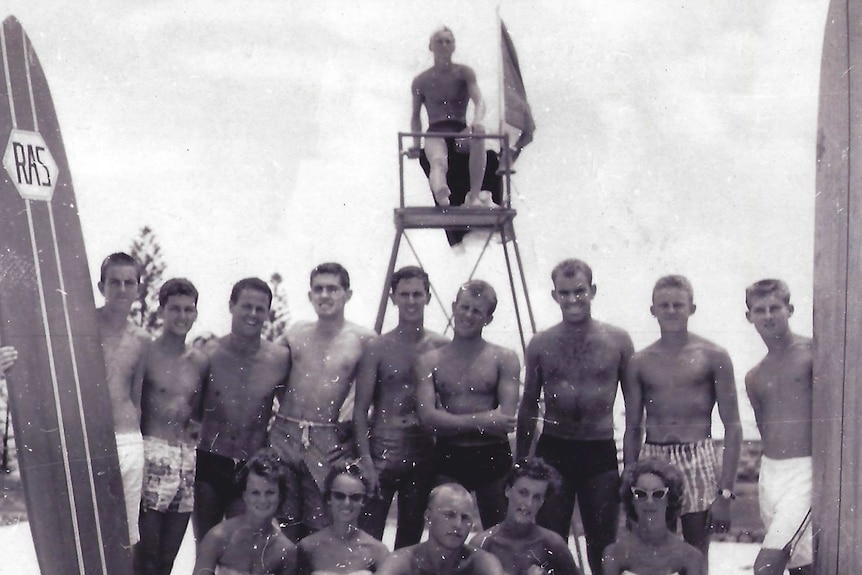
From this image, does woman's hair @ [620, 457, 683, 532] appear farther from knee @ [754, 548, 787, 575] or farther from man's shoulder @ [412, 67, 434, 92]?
man's shoulder @ [412, 67, 434, 92]

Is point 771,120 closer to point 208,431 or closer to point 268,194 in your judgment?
point 268,194

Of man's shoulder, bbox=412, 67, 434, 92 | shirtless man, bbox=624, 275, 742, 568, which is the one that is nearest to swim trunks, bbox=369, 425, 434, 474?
shirtless man, bbox=624, 275, 742, 568

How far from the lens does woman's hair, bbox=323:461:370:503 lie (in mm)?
2834

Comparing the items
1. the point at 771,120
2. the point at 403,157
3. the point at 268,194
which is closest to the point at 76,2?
the point at 268,194

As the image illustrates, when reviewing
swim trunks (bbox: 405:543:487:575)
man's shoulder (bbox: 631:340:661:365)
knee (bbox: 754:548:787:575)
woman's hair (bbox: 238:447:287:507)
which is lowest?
knee (bbox: 754:548:787:575)

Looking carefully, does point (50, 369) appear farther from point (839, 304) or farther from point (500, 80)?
point (839, 304)

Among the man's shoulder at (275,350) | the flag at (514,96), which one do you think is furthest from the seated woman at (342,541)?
the flag at (514,96)

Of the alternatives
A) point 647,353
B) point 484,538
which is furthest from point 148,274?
point 647,353

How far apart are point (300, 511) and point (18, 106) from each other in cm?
179

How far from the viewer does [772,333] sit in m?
3.14

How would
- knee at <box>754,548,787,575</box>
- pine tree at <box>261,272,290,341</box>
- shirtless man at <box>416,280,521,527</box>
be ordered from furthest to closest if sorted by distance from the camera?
pine tree at <box>261,272,290,341</box>, knee at <box>754,548,787,575</box>, shirtless man at <box>416,280,521,527</box>

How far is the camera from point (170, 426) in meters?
3.06

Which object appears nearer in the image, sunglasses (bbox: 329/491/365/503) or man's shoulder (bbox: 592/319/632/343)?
sunglasses (bbox: 329/491/365/503)

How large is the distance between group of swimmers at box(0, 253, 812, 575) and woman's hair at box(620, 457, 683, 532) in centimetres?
3
